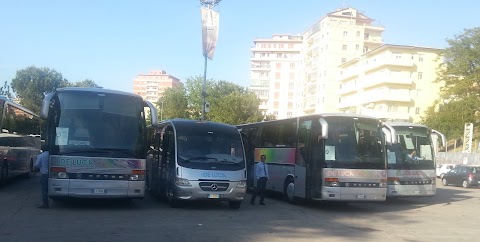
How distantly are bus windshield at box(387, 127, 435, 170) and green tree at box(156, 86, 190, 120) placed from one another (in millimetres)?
49753

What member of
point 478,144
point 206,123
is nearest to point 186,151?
point 206,123

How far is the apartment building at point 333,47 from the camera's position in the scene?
91938 millimetres

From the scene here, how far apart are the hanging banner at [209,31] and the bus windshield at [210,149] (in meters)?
16.0

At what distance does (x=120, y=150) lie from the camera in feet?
48.0

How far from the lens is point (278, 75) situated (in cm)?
12638

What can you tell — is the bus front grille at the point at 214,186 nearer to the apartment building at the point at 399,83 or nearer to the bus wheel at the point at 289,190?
the bus wheel at the point at 289,190

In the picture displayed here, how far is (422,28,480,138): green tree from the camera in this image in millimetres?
59872

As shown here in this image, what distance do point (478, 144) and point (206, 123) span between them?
57.5 metres

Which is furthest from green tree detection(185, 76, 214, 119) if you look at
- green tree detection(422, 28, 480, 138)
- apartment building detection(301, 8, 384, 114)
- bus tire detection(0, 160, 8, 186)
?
bus tire detection(0, 160, 8, 186)

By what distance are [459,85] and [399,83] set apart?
15.8 metres

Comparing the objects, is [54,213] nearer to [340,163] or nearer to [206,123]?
[206,123]

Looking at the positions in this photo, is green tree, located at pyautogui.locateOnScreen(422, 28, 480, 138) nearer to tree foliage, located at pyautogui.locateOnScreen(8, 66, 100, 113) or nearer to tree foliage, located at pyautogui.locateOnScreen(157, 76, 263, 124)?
tree foliage, located at pyautogui.locateOnScreen(157, 76, 263, 124)

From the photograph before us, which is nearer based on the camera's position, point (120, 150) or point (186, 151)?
point (120, 150)

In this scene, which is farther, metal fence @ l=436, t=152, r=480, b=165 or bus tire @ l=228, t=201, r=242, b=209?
metal fence @ l=436, t=152, r=480, b=165
